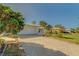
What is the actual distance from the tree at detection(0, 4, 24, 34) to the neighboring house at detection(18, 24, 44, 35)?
35 mm

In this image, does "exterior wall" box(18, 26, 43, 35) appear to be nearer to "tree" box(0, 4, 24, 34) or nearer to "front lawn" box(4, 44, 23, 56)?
"tree" box(0, 4, 24, 34)

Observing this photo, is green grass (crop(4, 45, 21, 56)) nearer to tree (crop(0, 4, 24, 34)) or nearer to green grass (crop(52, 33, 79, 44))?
tree (crop(0, 4, 24, 34))

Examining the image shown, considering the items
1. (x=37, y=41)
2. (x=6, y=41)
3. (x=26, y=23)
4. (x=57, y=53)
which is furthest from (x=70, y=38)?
(x=6, y=41)

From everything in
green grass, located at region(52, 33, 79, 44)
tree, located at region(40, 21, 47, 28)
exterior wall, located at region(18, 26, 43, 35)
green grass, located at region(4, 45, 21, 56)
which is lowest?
green grass, located at region(4, 45, 21, 56)

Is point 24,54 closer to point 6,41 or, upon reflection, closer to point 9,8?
point 6,41

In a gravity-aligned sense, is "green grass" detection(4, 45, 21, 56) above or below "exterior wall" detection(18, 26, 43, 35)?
below

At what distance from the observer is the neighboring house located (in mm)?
1625

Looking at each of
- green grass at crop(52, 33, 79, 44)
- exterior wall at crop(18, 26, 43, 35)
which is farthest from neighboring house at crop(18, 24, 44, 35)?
green grass at crop(52, 33, 79, 44)

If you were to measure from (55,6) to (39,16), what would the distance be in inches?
6.2

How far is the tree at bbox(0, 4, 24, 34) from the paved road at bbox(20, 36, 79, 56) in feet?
0.34

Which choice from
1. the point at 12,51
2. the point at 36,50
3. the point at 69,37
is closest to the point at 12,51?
the point at 12,51

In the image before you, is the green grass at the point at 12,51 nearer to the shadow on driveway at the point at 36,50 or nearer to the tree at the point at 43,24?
the shadow on driveway at the point at 36,50

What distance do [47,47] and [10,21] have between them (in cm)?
38

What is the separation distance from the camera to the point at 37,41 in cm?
163
